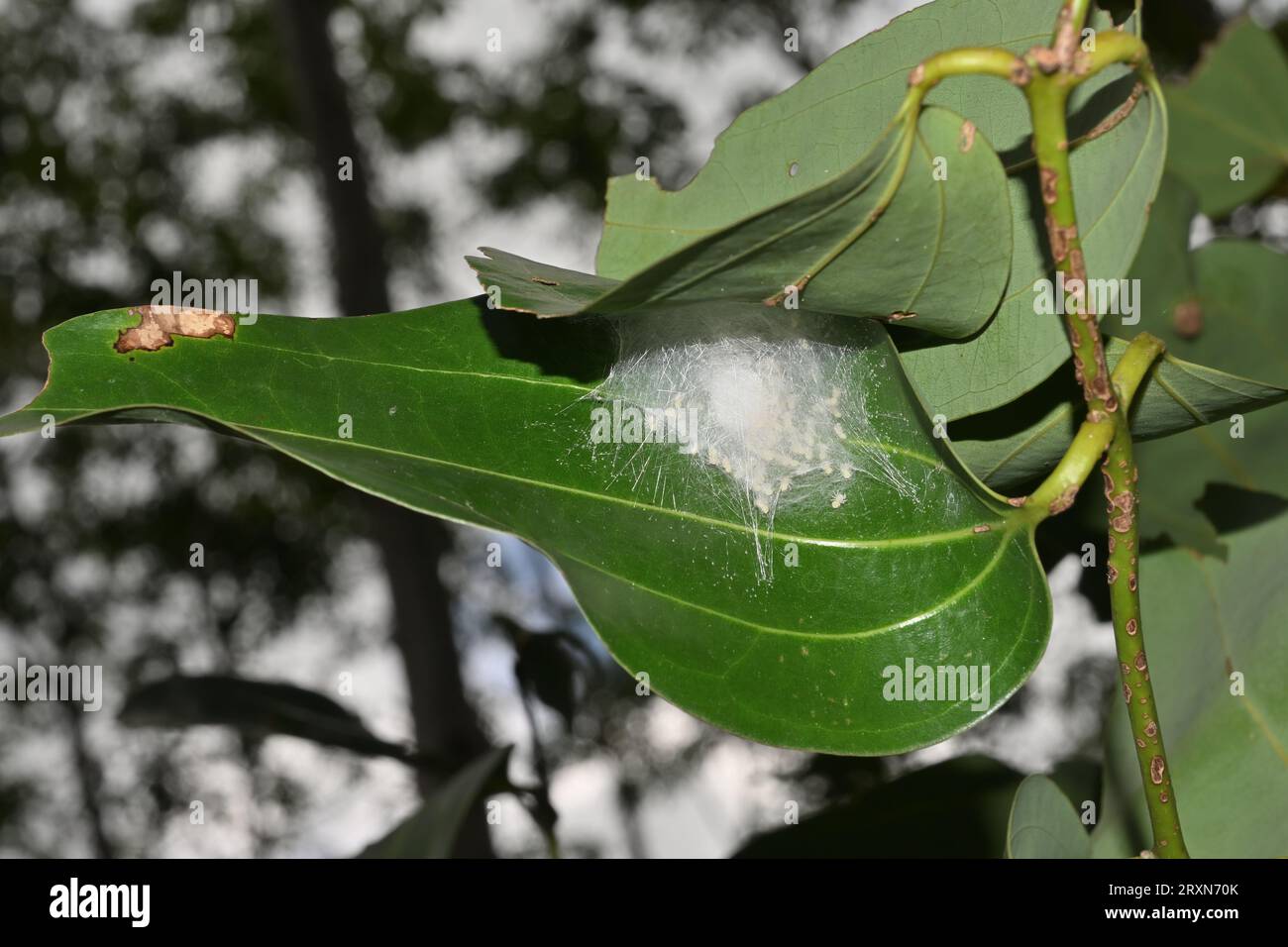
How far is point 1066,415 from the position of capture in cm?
44

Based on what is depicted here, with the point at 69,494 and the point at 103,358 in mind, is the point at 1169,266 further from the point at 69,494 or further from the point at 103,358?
the point at 69,494

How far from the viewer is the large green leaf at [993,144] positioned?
41 centimetres

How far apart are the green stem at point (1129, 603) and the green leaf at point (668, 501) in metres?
0.03

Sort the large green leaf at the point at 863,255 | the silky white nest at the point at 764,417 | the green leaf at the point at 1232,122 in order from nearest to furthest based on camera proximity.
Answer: the large green leaf at the point at 863,255, the silky white nest at the point at 764,417, the green leaf at the point at 1232,122

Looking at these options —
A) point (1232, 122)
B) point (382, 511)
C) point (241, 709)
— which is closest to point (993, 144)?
point (1232, 122)

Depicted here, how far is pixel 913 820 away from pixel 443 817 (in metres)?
0.30

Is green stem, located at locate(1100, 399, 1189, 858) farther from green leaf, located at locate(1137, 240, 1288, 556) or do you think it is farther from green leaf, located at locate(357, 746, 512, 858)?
green leaf, located at locate(357, 746, 512, 858)

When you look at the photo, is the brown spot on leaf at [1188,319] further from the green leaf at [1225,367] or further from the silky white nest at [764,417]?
the silky white nest at [764,417]

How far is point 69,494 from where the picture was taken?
15.5 ft

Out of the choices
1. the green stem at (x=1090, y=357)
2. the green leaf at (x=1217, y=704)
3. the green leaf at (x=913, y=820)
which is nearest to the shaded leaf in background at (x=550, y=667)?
the green leaf at (x=913, y=820)

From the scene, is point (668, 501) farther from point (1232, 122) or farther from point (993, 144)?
point (1232, 122)

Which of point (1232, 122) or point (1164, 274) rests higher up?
point (1232, 122)

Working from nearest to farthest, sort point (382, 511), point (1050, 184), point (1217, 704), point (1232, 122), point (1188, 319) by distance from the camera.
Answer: point (1050, 184) → point (1217, 704) → point (1188, 319) → point (1232, 122) → point (382, 511)
